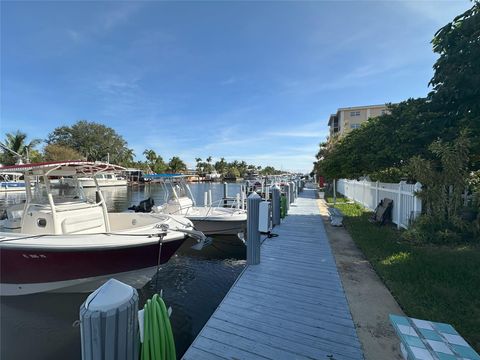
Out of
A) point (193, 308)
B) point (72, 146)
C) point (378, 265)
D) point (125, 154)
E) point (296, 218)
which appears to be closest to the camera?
point (378, 265)

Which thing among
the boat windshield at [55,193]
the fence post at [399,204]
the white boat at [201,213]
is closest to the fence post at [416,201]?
the fence post at [399,204]

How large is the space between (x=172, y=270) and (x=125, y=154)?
228 ft

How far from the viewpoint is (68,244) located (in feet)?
17.4

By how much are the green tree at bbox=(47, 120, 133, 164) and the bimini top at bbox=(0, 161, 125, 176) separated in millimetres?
59224

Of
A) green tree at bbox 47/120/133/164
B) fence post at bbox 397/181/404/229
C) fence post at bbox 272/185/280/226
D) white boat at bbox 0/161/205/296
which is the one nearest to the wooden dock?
white boat at bbox 0/161/205/296

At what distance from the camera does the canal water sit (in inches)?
175

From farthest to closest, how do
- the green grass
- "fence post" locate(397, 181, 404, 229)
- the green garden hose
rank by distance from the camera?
"fence post" locate(397, 181, 404, 229) → the green grass → the green garden hose

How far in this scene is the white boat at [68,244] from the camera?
5375 millimetres

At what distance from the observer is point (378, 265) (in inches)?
206

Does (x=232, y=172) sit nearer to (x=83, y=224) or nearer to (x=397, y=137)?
(x=397, y=137)

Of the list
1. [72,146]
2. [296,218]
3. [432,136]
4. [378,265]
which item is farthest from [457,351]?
[72,146]

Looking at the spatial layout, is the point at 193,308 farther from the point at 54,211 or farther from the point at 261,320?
the point at 54,211

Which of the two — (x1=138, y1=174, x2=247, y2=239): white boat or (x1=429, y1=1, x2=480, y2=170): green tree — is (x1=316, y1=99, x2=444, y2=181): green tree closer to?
(x1=429, y1=1, x2=480, y2=170): green tree

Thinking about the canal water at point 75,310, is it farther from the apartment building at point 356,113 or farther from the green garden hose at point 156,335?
the apartment building at point 356,113
